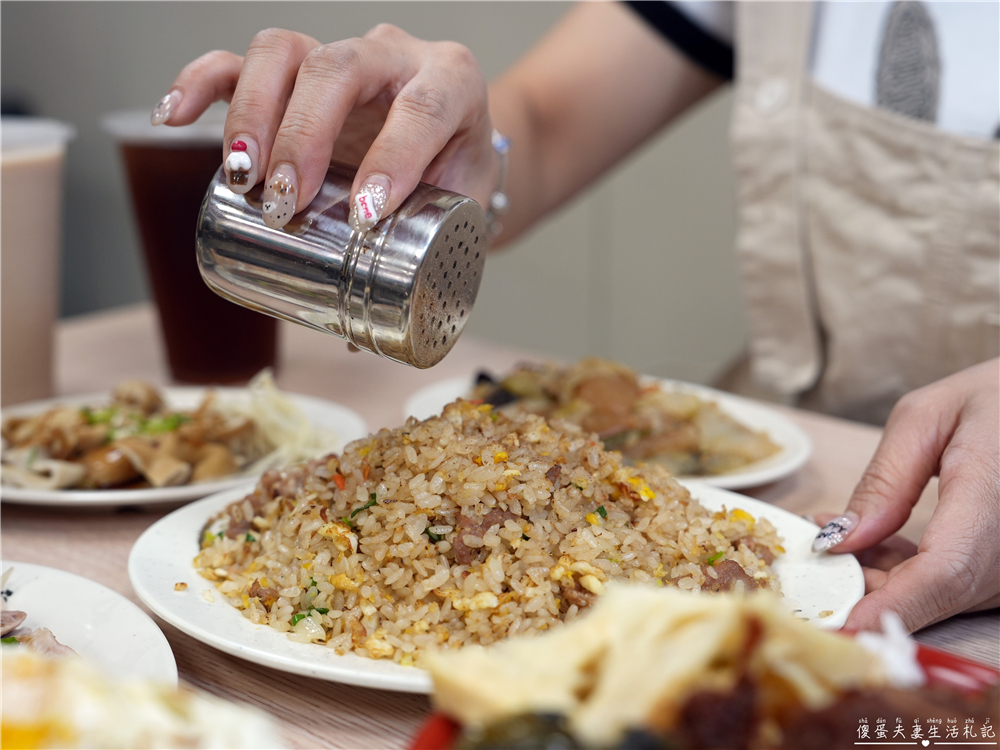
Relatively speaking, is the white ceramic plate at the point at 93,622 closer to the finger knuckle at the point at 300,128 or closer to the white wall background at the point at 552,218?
the finger knuckle at the point at 300,128

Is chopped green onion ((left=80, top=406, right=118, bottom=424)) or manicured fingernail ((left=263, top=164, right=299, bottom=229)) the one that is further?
chopped green onion ((left=80, top=406, right=118, bottom=424))

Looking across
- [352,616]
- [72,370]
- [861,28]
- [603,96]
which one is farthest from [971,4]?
[72,370]

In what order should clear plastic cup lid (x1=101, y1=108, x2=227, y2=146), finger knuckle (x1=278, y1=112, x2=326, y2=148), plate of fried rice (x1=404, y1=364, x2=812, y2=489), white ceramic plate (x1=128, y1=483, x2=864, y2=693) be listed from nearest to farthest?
1. white ceramic plate (x1=128, y1=483, x2=864, y2=693)
2. finger knuckle (x1=278, y1=112, x2=326, y2=148)
3. plate of fried rice (x1=404, y1=364, x2=812, y2=489)
4. clear plastic cup lid (x1=101, y1=108, x2=227, y2=146)

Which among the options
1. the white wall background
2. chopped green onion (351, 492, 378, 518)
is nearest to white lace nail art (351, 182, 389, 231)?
chopped green onion (351, 492, 378, 518)

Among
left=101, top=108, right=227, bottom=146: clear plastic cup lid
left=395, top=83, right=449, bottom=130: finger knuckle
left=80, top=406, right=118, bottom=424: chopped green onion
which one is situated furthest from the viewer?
left=101, top=108, right=227, bottom=146: clear plastic cup lid

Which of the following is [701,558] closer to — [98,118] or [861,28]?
[861,28]

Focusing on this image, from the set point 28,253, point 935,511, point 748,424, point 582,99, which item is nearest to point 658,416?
point 748,424

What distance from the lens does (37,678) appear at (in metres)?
0.61

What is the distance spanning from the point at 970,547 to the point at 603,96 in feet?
6.22

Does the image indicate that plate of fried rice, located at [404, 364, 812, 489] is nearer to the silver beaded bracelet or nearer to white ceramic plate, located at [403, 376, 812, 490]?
white ceramic plate, located at [403, 376, 812, 490]

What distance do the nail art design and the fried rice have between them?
39cm

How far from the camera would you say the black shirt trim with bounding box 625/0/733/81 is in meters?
2.54

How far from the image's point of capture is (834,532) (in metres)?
1.24

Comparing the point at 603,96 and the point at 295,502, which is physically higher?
the point at 603,96
